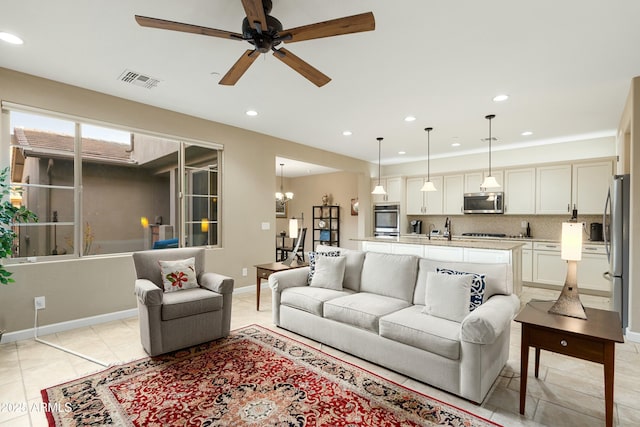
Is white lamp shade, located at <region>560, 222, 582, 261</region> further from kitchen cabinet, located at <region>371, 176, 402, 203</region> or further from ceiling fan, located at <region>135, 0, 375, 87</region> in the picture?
kitchen cabinet, located at <region>371, 176, 402, 203</region>

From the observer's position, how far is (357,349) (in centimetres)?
279

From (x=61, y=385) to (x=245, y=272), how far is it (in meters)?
2.92

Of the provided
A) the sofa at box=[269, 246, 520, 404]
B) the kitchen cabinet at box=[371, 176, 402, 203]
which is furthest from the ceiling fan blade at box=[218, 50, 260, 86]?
the kitchen cabinet at box=[371, 176, 402, 203]

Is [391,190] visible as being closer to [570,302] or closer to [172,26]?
[570,302]

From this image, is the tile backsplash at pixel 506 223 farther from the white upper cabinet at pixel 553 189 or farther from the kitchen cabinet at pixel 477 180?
the kitchen cabinet at pixel 477 180

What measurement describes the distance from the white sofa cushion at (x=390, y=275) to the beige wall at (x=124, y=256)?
94.1 inches

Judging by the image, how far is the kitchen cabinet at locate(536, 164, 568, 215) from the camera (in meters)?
5.67

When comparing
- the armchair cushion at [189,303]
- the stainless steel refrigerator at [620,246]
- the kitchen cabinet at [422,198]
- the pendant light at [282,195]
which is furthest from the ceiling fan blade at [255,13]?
the pendant light at [282,195]

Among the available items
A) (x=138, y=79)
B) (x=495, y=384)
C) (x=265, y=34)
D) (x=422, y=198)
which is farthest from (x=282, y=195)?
(x=495, y=384)

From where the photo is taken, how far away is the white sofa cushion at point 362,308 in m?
2.70

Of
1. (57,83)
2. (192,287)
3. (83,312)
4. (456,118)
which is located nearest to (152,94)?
(57,83)

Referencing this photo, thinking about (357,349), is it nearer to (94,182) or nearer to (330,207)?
(94,182)

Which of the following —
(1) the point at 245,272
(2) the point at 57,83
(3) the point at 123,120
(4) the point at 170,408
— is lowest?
(4) the point at 170,408

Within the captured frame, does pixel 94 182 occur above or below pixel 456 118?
below
